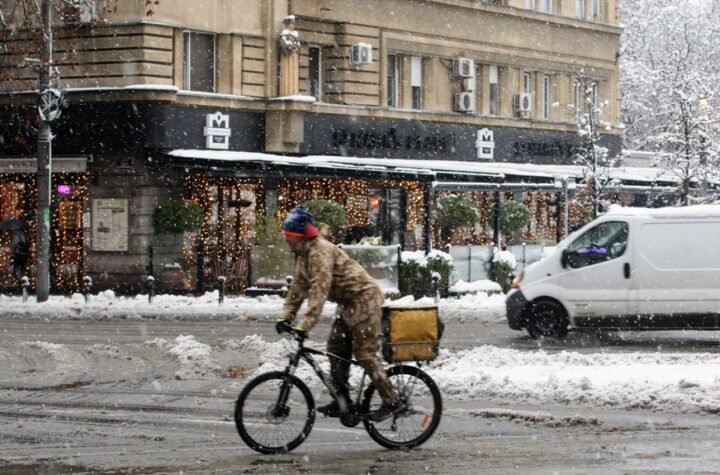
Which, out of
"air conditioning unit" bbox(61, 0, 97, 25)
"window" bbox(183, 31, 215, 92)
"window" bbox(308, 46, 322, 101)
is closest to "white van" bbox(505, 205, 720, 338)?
"air conditioning unit" bbox(61, 0, 97, 25)

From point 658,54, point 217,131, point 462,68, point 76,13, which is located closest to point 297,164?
point 217,131

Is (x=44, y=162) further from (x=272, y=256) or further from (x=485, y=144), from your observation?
(x=485, y=144)

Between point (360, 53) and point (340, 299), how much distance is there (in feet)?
100

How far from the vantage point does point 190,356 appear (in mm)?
20031

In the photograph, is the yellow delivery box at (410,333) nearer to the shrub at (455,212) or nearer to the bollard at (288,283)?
the bollard at (288,283)

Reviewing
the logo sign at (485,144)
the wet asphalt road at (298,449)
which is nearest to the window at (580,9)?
the logo sign at (485,144)

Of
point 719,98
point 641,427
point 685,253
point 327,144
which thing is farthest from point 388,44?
point 641,427

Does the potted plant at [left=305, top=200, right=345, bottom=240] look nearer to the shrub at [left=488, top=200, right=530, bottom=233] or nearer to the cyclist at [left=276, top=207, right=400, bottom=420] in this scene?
the shrub at [left=488, top=200, right=530, bottom=233]

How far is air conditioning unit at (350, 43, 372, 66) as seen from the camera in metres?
41.5

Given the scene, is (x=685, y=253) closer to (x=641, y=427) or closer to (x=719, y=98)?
(x=641, y=427)

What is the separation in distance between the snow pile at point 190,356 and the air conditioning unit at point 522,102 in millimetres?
27552

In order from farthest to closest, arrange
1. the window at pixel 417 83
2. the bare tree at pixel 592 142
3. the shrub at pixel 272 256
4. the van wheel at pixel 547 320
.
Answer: the window at pixel 417 83 → the bare tree at pixel 592 142 → the shrub at pixel 272 256 → the van wheel at pixel 547 320

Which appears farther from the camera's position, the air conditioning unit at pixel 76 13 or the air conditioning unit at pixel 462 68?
the air conditioning unit at pixel 462 68

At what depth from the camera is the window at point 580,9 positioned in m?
51.9
